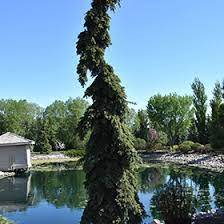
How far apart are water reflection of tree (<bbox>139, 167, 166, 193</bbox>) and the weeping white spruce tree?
14.9 metres

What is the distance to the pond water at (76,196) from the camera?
32.4ft

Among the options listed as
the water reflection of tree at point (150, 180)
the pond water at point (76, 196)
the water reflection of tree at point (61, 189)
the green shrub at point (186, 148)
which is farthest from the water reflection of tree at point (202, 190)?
the green shrub at point (186, 148)

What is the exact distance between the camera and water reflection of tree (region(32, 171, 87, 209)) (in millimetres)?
20797

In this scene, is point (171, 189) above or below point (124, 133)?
below

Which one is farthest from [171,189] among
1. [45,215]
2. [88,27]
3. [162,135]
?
[162,135]

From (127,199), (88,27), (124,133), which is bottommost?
(127,199)

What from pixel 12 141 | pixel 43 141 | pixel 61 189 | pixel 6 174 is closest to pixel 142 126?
pixel 43 141

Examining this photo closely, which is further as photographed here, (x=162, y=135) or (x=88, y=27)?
(x=162, y=135)

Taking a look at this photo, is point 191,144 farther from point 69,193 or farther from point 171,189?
point 171,189

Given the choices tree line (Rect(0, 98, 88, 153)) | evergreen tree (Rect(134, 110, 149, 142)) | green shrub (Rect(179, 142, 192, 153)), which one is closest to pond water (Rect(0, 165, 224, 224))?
green shrub (Rect(179, 142, 192, 153))

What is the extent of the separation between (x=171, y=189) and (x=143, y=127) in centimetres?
5619

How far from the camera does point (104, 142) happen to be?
9289 mm

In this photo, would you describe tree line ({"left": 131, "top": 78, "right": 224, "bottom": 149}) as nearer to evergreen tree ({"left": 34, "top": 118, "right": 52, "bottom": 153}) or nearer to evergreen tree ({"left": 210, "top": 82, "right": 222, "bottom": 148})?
evergreen tree ({"left": 210, "top": 82, "right": 222, "bottom": 148})

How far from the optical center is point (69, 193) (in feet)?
77.8
